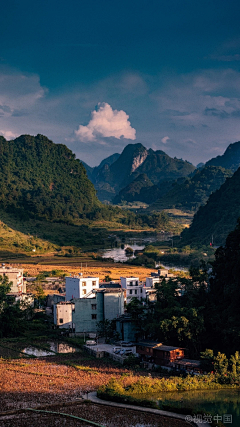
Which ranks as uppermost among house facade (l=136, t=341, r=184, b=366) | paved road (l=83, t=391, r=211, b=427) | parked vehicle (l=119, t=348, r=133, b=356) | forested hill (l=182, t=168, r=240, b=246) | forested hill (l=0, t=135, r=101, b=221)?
forested hill (l=0, t=135, r=101, b=221)

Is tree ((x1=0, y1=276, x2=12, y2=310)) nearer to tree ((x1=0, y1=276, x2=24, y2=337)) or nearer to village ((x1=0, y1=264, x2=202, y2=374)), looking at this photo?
tree ((x1=0, y1=276, x2=24, y2=337))

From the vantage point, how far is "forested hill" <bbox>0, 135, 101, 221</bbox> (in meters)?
122

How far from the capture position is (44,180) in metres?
146

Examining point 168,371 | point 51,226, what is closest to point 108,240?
point 51,226

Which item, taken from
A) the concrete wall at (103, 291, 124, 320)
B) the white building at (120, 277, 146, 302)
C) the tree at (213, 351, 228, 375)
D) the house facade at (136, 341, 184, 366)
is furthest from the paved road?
the white building at (120, 277, 146, 302)

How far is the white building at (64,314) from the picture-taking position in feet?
111

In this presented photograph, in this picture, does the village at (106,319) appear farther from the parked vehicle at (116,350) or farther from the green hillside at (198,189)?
the green hillside at (198,189)

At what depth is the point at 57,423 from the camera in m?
16.7

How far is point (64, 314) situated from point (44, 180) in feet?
379

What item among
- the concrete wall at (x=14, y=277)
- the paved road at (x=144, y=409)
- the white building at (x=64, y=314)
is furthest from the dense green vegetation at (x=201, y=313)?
the concrete wall at (x=14, y=277)

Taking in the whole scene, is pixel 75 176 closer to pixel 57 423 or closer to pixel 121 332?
pixel 121 332

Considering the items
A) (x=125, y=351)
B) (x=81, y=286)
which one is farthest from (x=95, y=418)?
(x=81, y=286)

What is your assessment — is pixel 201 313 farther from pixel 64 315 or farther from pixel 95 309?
pixel 64 315

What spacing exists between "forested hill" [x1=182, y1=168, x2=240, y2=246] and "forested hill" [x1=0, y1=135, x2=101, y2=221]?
34.8 meters
